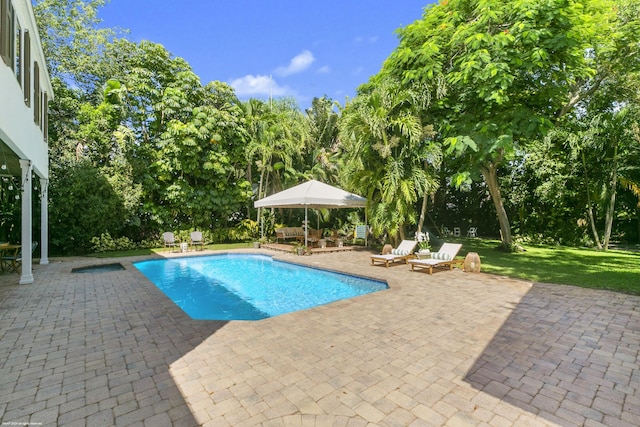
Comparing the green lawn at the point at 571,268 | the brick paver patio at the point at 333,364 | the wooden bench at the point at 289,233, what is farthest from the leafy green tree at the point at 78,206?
the green lawn at the point at 571,268

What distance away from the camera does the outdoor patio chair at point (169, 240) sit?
51.3 ft

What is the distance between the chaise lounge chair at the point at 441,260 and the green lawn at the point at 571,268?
42.0 inches

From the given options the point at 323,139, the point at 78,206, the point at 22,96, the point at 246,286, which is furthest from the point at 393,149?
the point at 78,206

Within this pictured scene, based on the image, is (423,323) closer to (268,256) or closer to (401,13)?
(268,256)

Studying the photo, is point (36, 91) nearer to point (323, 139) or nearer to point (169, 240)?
point (169, 240)

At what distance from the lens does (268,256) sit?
1498 cm

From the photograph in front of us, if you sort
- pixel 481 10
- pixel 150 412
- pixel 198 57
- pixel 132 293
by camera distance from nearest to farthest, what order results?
pixel 150 412
pixel 132 293
pixel 481 10
pixel 198 57

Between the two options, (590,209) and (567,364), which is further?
(590,209)

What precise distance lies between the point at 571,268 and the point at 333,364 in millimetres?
10512

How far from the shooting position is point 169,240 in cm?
1570

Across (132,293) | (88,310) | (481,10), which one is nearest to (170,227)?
(132,293)

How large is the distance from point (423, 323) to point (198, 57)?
21747 mm

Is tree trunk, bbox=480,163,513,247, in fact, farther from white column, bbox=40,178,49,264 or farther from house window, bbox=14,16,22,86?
white column, bbox=40,178,49,264

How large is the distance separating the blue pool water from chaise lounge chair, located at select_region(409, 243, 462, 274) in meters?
1.67
